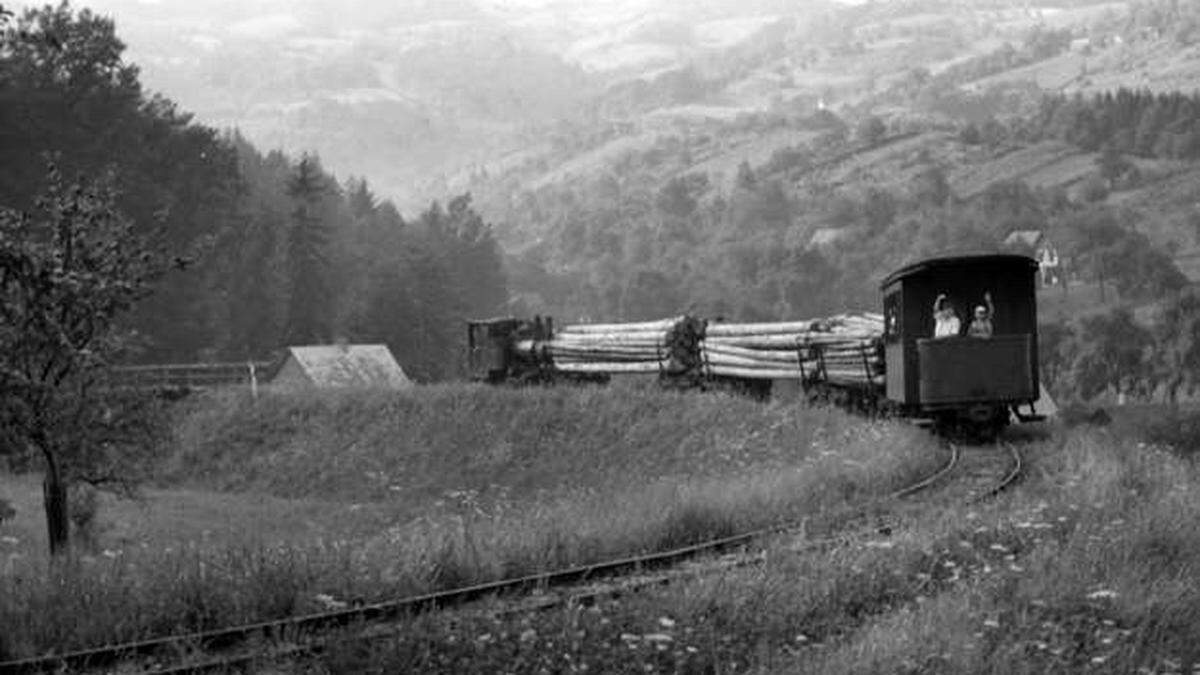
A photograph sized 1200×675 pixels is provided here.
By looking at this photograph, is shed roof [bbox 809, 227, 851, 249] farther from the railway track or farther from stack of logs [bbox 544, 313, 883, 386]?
the railway track

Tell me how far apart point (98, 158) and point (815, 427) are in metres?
43.8

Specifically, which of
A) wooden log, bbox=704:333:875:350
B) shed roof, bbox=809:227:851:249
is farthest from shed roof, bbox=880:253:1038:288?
shed roof, bbox=809:227:851:249

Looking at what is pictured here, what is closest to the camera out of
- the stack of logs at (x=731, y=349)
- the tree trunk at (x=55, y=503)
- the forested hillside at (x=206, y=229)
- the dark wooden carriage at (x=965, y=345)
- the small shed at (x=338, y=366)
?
the tree trunk at (x=55, y=503)

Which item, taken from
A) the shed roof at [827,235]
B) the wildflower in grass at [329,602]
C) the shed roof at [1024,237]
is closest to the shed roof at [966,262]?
the wildflower in grass at [329,602]

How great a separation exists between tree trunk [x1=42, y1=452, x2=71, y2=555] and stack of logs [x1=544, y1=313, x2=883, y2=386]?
49.7 feet

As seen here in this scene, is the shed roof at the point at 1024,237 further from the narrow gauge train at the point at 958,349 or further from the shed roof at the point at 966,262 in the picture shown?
the shed roof at the point at 966,262

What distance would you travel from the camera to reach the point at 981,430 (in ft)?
86.6

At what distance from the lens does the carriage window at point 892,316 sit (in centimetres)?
2709

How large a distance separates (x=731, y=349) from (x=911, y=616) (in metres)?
25.5

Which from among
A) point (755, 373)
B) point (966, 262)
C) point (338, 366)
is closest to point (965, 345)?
point (966, 262)

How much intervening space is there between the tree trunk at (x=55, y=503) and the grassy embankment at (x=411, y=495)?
1.37 feet

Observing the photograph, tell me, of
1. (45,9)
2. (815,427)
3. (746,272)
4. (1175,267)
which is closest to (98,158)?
(45,9)

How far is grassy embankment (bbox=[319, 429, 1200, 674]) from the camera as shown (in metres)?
9.64

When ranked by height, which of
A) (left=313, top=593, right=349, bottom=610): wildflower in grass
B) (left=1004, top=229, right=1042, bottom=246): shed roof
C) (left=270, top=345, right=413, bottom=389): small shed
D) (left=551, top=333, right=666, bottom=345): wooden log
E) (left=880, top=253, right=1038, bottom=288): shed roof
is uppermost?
(left=1004, top=229, right=1042, bottom=246): shed roof
